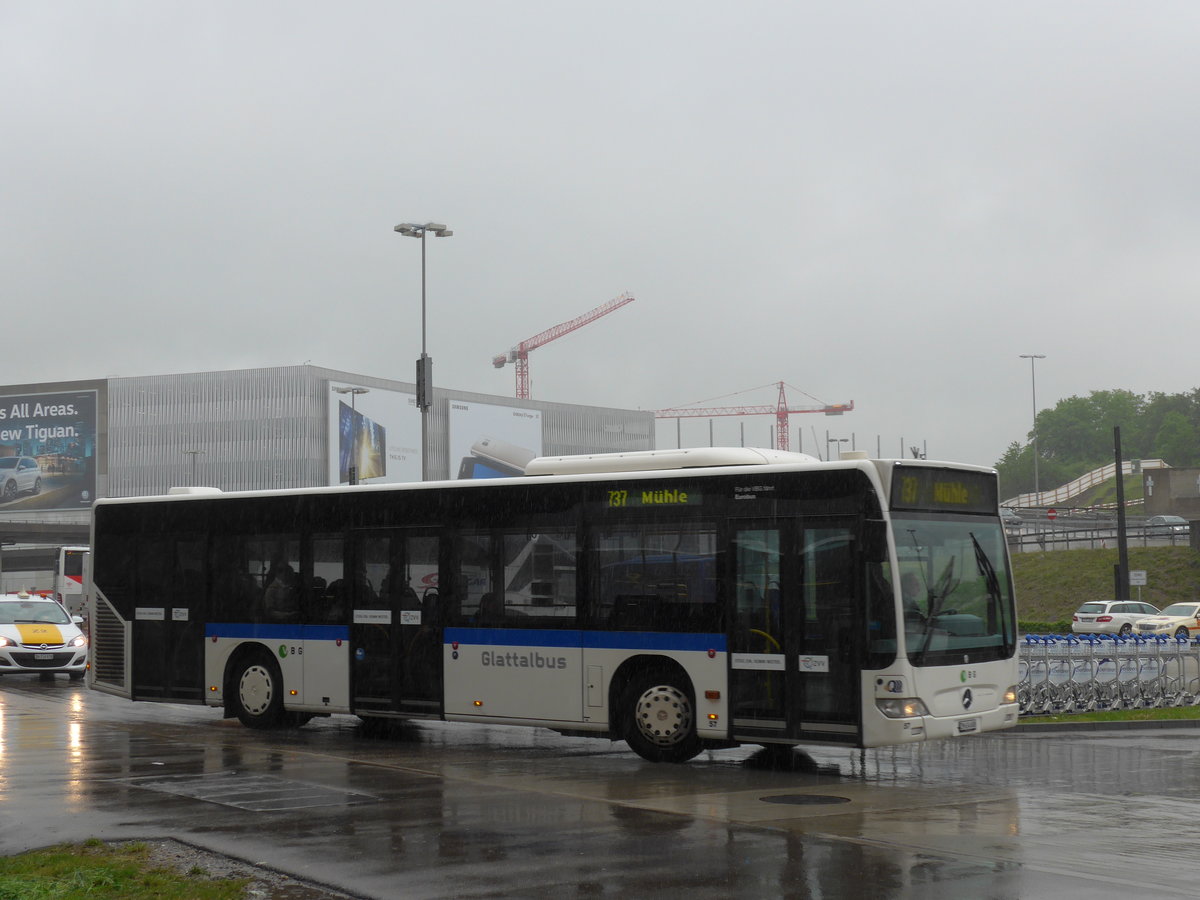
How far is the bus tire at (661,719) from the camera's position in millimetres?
14859

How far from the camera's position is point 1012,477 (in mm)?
183625

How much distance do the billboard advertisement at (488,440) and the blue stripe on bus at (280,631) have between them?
340 feet

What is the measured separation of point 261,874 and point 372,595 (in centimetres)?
865

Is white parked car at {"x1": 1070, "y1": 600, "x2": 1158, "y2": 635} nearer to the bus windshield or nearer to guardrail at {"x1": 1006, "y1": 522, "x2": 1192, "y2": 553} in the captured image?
guardrail at {"x1": 1006, "y1": 522, "x2": 1192, "y2": 553}

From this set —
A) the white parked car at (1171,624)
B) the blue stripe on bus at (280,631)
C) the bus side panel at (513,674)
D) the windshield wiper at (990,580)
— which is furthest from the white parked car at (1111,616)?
the bus side panel at (513,674)

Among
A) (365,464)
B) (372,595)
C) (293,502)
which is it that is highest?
(365,464)

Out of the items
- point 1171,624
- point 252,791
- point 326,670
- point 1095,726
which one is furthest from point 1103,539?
point 252,791

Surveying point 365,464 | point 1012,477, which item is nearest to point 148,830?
point 365,464

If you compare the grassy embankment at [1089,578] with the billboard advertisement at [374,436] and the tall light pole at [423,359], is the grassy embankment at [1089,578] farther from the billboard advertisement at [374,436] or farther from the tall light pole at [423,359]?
the billboard advertisement at [374,436]

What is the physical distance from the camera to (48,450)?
4771 inches

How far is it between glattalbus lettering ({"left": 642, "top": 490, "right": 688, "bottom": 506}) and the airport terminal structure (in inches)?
3855

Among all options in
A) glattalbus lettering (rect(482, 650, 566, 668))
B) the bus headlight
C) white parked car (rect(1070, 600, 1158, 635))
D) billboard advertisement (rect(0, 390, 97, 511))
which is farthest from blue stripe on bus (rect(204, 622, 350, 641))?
billboard advertisement (rect(0, 390, 97, 511))

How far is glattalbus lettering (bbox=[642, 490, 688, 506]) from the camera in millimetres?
15057

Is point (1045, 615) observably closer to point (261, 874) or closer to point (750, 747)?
point (750, 747)
